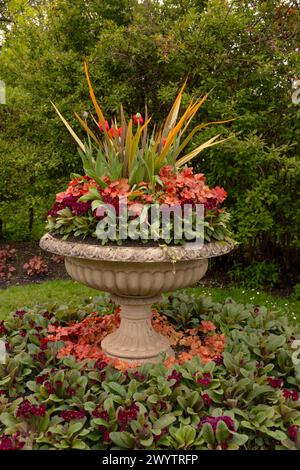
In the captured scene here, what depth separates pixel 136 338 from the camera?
12.5ft

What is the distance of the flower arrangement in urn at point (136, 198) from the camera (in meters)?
3.29

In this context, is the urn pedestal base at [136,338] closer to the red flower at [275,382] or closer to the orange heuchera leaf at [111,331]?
the orange heuchera leaf at [111,331]

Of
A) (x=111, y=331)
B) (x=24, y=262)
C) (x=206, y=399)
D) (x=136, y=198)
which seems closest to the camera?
(x=206, y=399)

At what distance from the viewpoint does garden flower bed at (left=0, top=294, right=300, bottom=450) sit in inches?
113

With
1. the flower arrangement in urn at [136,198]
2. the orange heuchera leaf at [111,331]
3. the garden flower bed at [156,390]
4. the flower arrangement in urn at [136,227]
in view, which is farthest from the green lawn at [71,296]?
the flower arrangement in urn at [136,198]

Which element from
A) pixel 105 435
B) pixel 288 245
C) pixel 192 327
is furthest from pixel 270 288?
pixel 105 435

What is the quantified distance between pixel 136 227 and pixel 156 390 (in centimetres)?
104

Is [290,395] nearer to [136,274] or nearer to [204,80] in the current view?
[136,274]

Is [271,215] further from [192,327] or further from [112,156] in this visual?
[112,156]

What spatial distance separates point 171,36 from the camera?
225 inches

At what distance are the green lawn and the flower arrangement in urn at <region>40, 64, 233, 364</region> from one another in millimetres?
1775

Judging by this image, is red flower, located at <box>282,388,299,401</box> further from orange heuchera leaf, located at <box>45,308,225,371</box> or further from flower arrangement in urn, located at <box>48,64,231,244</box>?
flower arrangement in urn, located at <box>48,64,231,244</box>

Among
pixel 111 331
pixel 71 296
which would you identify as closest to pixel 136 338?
pixel 111 331

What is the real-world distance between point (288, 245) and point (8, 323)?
12.0 ft
